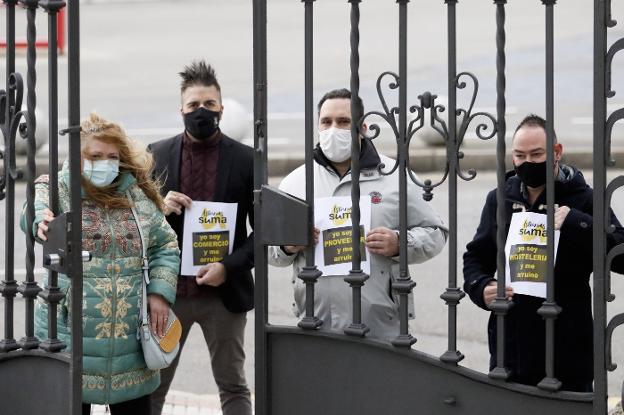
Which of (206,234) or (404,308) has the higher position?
(206,234)

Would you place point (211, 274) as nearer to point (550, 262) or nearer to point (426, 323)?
point (550, 262)

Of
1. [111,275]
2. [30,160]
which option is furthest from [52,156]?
[111,275]

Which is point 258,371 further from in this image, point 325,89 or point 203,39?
point 203,39

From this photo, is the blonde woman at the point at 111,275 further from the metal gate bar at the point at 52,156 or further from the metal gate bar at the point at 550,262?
the metal gate bar at the point at 550,262

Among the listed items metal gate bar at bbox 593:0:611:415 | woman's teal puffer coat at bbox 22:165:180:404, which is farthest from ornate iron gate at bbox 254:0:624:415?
woman's teal puffer coat at bbox 22:165:180:404

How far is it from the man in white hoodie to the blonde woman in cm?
61

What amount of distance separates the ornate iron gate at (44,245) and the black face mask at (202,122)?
1.36 m

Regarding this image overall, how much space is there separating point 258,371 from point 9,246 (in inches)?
42.0

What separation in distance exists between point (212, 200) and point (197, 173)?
16 centimetres

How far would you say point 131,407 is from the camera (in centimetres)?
562

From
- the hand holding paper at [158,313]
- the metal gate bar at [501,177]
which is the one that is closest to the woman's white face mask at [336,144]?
the hand holding paper at [158,313]

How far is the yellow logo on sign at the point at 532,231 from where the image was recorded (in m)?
4.88

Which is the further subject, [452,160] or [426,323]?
[426,323]

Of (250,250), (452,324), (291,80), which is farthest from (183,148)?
(291,80)
